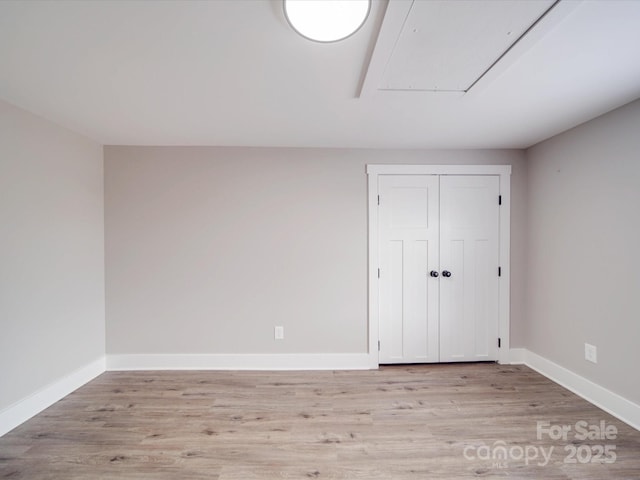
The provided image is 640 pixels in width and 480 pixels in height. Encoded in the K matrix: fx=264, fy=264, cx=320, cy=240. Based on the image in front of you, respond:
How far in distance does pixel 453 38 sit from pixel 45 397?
11.7 feet

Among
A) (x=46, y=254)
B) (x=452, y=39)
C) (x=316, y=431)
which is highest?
(x=452, y=39)

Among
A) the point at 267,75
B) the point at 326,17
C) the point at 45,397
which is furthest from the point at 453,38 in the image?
the point at 45,397

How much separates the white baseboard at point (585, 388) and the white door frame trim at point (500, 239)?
0.21 meters

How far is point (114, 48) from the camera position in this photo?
1283 millimetres

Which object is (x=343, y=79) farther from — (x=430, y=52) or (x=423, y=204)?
(x=423, y=204)

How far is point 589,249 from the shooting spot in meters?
2.12

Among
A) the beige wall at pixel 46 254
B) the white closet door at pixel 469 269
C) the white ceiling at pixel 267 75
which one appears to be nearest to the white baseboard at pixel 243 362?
the beige wall at pixel 46 254

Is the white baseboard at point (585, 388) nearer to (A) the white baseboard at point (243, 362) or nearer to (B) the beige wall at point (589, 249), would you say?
(B) the beige wall at point (589, 249)

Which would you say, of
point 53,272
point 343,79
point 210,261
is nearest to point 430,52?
point 343,79

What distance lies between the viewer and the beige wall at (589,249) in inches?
73.2

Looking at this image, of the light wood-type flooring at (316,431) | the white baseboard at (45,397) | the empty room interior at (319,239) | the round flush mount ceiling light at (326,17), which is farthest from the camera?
the white baseboard at (45,397)

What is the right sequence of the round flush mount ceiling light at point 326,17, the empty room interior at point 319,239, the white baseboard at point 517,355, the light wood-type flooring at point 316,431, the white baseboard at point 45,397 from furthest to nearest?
1. the white baseboard at point 517,355
2. the white baseboard at point 45,397
3. the light wood-type flooring at point 316,431
4. the empty room interior at point 319,239
5. the round flush mount ceiling light at point 326,17

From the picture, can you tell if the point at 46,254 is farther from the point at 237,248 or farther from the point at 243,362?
the point at 243,362

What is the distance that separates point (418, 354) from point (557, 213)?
1.85 metres
